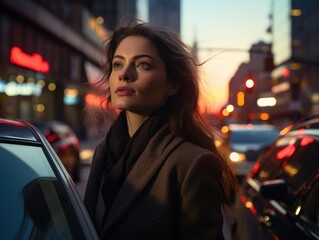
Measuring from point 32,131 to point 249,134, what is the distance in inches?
461

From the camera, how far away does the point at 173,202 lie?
2.38 meters

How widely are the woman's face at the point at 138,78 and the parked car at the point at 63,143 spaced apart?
10.0 metres

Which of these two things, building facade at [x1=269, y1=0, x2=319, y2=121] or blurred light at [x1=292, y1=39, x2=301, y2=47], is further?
blurred light at [x1=292, y1=39, x2=301, y2=47]

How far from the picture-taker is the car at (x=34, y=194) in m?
1.94

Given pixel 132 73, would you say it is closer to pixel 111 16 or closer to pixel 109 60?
pixel 109 60

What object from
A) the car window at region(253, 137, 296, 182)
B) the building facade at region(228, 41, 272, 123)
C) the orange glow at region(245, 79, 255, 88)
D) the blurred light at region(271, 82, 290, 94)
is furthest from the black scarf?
the blurred light at region(271, 82, 290, 94)

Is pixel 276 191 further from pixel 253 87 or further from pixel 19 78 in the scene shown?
pixel 19 78

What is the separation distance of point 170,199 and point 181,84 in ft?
2.11

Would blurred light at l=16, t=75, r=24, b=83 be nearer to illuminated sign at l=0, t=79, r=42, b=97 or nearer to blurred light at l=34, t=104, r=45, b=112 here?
illuminated sign at l=0, t=79, r=42, b=97

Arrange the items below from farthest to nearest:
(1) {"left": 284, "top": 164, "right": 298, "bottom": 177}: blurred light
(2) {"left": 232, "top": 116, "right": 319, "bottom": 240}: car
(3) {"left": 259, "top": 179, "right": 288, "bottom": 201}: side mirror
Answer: (1) {"left": 284, "top": 164, "right": 298, "bottom": 177}: blurred light < (3) {"left": 259, "top": 179, "right": 288, "bottom": 201}: side mirror < (2) {"left": 232, "top": 116, "right": 319, "bottom": 240}: car

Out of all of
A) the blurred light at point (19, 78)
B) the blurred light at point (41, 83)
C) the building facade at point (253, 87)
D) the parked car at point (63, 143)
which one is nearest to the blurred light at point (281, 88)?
the building facade at point (253, 87)

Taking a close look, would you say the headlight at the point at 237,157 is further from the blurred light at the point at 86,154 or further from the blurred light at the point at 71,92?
the blurred light at the point at 71,92

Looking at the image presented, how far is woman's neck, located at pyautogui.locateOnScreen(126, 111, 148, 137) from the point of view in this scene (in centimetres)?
270

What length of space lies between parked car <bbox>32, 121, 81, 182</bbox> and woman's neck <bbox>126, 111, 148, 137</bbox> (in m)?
9.92
